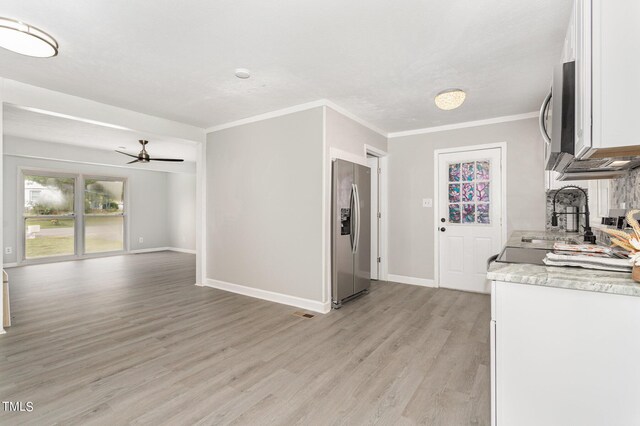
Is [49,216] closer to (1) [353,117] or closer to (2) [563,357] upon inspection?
(1) [353,117]

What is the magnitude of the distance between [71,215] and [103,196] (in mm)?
854

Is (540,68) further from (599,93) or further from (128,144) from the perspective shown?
(128,144)

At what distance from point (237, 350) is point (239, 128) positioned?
9.89 feet

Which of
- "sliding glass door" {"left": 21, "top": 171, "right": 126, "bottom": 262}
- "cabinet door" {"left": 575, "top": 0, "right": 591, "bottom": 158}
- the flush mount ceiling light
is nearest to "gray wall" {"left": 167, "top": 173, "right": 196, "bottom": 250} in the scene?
"sliding glass door" {"left": 21, "top": 171, "right": 126, "bottom": 262}

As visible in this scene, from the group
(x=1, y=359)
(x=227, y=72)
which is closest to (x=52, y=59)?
(x=227, y=72)

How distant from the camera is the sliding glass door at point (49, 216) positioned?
656cm

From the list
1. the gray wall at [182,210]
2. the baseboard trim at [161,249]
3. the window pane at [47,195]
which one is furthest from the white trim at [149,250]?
the window pane at [47,195]

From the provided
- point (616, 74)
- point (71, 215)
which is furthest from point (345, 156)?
point (71, 215)

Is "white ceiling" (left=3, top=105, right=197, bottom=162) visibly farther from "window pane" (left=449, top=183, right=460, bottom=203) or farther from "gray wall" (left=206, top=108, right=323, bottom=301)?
"window pane" (left=449, top=183, right=460, bottom=203)

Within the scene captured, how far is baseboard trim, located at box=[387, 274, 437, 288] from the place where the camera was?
4.69 metres

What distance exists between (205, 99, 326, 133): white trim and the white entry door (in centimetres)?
221

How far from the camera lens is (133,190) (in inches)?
328

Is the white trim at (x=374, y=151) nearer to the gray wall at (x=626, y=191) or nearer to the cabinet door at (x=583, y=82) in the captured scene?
the gray wall at (x=626, y=191)

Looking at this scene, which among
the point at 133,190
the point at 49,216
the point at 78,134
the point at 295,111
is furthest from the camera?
the point at 133,190
